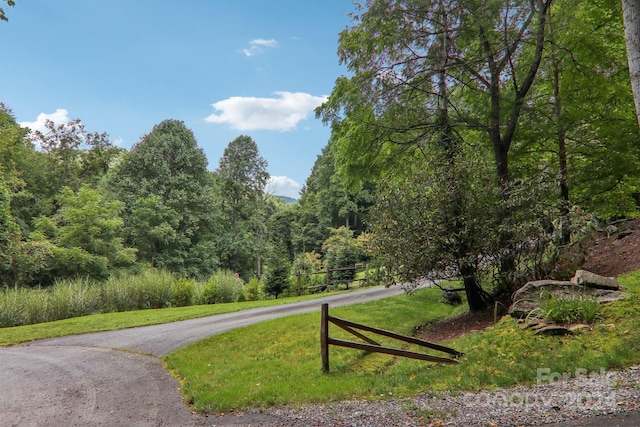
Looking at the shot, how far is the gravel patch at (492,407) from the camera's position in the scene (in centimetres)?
364

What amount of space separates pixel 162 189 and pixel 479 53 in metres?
26.6

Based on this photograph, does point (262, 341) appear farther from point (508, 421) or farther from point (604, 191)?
point (604, 191)

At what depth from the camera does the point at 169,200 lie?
30016 millimetres

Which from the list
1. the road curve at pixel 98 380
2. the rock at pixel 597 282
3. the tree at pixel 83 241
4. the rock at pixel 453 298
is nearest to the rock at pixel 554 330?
the rock at pixel 597 282

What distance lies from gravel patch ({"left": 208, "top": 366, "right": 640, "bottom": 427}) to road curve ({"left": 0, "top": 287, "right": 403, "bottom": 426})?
4.28ft

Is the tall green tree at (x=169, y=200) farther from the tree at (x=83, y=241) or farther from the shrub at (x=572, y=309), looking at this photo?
the shrub at (x=572, y=309)

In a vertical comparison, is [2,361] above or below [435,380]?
below

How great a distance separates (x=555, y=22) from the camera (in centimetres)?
934

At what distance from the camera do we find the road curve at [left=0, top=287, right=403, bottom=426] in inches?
190

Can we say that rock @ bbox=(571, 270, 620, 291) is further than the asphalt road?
Yes

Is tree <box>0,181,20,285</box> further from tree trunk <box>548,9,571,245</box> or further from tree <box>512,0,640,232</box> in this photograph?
tree trunk <box>548,9,571,245</box>

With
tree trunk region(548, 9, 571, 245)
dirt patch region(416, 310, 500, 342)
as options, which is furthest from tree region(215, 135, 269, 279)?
tree trunk region(548, 9, 571, 245)

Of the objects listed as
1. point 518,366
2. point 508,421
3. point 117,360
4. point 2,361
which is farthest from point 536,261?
point 2,361

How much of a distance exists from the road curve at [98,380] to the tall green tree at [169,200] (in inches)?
768
